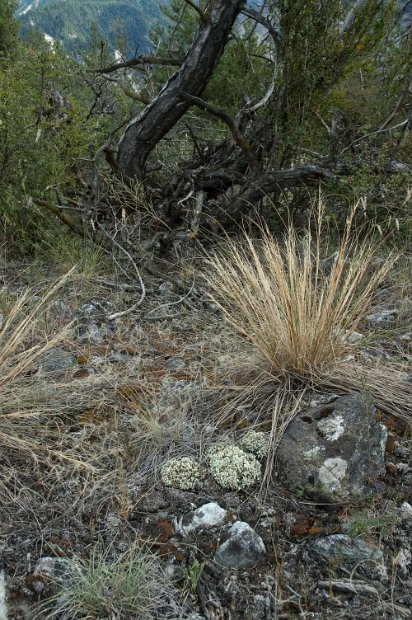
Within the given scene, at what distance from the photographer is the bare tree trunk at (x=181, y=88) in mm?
3900

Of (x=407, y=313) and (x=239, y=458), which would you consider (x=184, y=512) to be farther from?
(x=407, y=313)

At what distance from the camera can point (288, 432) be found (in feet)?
6.95

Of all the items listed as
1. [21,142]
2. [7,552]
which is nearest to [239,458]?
[7,552]

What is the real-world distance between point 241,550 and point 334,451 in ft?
1.72

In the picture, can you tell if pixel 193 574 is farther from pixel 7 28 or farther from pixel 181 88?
pixel 7 28

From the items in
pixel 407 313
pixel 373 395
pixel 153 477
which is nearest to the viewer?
pixel 153 477

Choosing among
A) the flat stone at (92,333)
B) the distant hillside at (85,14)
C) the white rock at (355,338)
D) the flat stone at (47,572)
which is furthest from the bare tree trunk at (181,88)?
the distant hillside at (85,14)

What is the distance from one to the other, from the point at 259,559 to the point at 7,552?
0.83m

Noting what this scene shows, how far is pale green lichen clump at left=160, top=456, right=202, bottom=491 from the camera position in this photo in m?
1.99

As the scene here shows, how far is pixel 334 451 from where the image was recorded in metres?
1.99

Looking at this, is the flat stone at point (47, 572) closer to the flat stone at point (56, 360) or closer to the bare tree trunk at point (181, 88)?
the flat stone at point (56, 360)

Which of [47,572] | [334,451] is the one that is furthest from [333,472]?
[47,572]

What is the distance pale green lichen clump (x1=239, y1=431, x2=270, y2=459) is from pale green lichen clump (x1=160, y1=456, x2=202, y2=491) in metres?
0.22

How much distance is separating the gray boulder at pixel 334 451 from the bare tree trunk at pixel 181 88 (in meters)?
2.91
